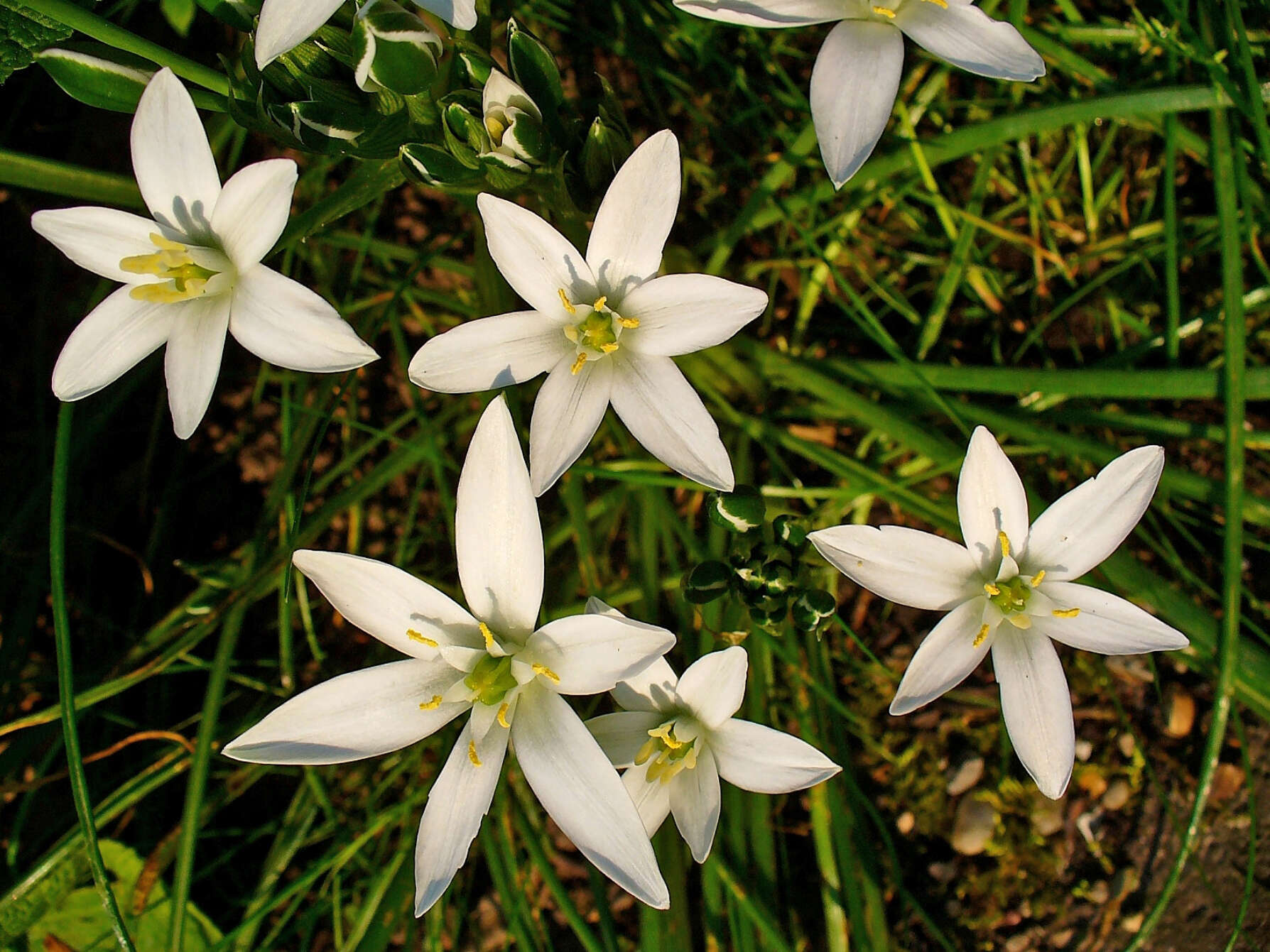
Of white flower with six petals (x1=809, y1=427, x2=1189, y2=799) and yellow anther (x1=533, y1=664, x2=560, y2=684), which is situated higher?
white flower with six petals (x1=809, y1=427, x2=1189, y2=799)

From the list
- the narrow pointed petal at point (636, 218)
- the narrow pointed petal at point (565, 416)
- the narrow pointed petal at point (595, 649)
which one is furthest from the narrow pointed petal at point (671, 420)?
the narrow pointed petal at point (595, 649)

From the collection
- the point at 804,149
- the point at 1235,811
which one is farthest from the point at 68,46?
the point at 1235,811

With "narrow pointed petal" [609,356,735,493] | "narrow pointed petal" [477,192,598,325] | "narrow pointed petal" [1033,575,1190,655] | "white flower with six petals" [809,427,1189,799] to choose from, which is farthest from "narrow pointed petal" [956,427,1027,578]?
"narrow pointed petal" [477,192,598,325]

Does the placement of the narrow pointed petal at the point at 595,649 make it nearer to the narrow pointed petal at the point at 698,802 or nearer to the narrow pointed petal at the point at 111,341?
the narrow pointed petal at the point at 698,802

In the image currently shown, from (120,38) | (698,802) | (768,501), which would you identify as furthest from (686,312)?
(120,38)

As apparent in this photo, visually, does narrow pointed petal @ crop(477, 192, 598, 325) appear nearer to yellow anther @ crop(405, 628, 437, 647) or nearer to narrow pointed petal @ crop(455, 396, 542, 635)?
narrow pointed petal @ crop(455, 396, 542, 635)

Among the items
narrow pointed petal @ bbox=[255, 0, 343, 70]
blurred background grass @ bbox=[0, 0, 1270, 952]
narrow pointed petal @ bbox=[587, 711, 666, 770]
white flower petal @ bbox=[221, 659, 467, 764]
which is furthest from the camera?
blurred background grass @ bbox=[0, 0, 1270, 952]
